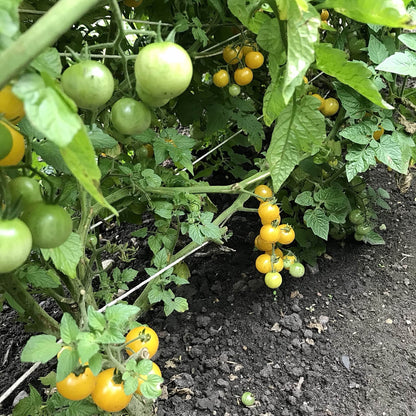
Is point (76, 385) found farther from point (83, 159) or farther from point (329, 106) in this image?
point (329, 106)

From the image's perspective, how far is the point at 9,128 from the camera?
1.72 feet

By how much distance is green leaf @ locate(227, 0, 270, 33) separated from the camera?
714 mm

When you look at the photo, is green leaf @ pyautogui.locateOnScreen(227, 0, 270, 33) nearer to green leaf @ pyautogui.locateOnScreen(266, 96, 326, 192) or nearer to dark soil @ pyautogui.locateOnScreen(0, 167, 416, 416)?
green leaf @ pyautogui.locateOnScreen(266, 96, 326, 192)

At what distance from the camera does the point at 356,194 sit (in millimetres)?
1620

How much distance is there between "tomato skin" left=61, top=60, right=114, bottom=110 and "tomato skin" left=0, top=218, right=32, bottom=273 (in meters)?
0.17

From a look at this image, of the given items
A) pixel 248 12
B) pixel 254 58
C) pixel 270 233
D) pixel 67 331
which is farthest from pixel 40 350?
pixel 254 58

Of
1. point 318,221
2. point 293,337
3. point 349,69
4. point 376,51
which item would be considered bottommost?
point 293,337

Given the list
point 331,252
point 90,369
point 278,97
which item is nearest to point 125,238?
point 331,252

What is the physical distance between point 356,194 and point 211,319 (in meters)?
0.71

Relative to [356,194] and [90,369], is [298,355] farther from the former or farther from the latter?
[90,369]

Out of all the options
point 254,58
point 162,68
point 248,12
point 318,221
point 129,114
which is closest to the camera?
point 162,68

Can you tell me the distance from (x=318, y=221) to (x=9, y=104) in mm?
1172

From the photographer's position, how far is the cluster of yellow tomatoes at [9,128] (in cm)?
44

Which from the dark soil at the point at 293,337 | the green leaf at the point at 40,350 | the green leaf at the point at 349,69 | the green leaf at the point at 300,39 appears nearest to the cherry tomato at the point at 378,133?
the dark soil at the point at 293,337
